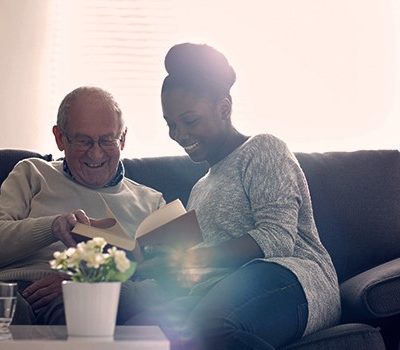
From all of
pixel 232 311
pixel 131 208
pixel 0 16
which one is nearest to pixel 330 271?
pixel 232 311

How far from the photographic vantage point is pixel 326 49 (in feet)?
13.7

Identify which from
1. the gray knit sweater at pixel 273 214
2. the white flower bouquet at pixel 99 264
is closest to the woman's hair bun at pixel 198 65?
the gray knit sweater at pixel 273 214

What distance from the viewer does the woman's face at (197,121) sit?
2727mm

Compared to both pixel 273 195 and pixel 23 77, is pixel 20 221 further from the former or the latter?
pixel 23 77

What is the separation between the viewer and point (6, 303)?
1905mm

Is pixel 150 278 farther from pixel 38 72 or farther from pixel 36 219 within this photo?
→ pixel 38 72

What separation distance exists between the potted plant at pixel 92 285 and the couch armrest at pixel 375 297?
3.19ft

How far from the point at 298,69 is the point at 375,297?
1.75 meters

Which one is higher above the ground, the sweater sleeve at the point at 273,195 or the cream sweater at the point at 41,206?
the sweater sleeve at the point at 273,195

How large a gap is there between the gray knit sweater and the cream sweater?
1.12 ft

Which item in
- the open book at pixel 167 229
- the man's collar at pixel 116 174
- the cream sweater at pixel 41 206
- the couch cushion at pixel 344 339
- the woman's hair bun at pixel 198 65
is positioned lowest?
the couch cushion at pixel 344 339

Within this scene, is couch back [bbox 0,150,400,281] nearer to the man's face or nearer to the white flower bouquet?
the man's face

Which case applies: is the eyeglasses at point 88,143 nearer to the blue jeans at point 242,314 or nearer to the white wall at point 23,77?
the blue jeans at point 242,314

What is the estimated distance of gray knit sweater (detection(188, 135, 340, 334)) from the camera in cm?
249
